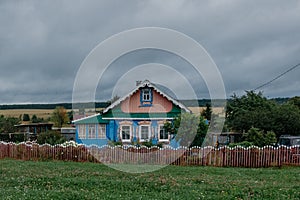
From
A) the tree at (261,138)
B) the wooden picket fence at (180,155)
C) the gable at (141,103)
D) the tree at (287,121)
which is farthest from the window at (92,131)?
the tree at (287,121)

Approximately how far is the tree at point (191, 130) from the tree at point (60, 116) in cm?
3982

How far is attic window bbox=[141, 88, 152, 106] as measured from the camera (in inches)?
1238

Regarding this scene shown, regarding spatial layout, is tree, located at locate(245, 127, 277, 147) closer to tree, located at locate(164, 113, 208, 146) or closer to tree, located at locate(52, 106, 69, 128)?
tree, located at locate(164, 113, 208, 146)

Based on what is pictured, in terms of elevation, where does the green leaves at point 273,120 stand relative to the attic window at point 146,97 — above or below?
below

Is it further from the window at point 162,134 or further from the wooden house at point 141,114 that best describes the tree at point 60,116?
the window at point 162,134

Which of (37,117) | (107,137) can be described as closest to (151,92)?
(107,137)

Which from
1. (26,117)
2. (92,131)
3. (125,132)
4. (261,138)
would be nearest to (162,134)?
(125,132)

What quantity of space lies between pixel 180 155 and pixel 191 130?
5.49m

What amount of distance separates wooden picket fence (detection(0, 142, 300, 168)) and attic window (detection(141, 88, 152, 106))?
39.5 feet

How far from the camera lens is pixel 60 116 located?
6219 centimetres

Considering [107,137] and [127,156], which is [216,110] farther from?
[127,156]

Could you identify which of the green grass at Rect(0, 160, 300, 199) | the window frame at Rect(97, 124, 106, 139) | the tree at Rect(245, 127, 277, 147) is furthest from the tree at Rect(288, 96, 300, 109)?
the green grass at Rect(0, 160, 300, 199)

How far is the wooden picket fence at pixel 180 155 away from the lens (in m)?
18.2

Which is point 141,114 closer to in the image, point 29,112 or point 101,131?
point 101,131
